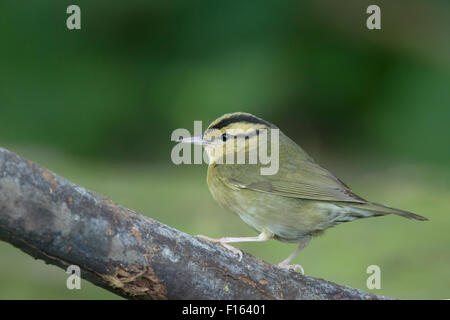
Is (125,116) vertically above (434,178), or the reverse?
(125,116)

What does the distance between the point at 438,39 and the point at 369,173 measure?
1553 mm

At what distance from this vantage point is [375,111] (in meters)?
6.65

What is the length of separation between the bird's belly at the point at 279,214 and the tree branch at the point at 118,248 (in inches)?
26.6

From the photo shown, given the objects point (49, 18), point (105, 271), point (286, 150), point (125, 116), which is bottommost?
point (105, 271)

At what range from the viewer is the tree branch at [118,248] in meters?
2.43

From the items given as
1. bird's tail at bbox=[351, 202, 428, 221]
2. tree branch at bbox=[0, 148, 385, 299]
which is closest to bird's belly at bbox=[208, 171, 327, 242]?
bird's tail at bbox=[351, 202, 428, 221]

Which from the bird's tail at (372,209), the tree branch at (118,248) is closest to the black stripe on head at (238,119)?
the bird's tail at (372,209)

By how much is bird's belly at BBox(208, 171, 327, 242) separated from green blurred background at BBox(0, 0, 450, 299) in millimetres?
1595

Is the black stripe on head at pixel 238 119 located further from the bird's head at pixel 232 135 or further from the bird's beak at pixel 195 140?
the bird's beak at pixel 195 140

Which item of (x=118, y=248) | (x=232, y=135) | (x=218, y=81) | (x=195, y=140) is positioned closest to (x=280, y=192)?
(x=232, y=135)

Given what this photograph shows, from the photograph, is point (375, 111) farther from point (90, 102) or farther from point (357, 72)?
point (90, 102)

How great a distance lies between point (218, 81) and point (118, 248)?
387 cm

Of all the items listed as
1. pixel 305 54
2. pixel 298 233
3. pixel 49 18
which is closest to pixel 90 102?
pixel 49 18

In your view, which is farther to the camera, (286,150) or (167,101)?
(167,101)
